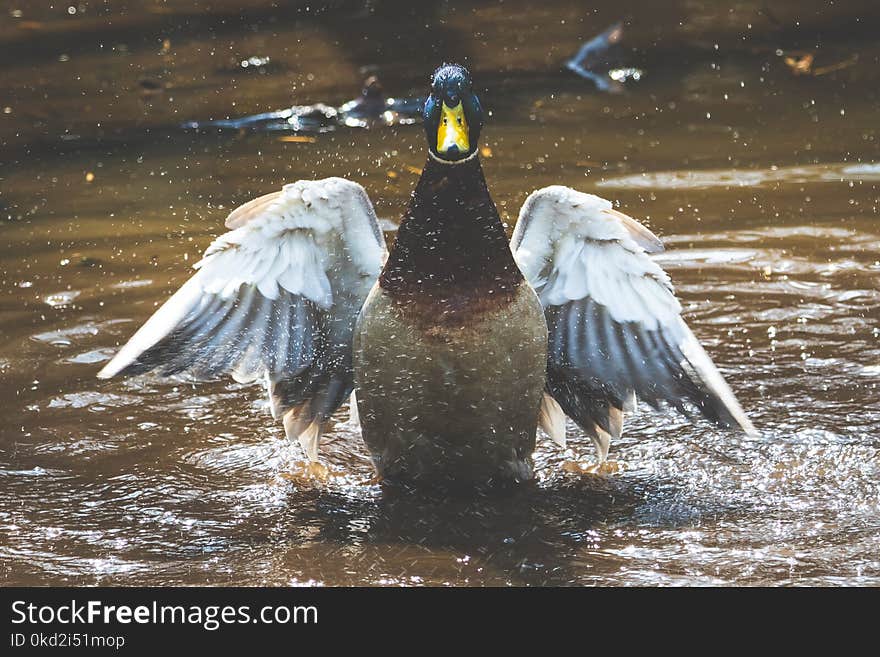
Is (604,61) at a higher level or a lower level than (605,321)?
higher

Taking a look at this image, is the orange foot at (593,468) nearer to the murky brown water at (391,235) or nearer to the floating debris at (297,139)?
the murky brown water at (391,235)

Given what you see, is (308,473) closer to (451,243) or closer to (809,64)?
(451,243)

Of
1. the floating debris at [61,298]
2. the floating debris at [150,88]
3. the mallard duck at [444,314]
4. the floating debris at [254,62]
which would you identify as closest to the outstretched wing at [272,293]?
the mallard duck at [444,314]

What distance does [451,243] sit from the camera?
13.4 feet

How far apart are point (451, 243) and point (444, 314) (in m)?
0.22

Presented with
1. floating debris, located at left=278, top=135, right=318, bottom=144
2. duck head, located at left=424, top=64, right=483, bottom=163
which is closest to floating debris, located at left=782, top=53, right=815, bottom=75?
floating debris, located at left=278, top=135, right=318, bottom=144

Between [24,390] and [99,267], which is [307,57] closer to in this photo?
[99,267]

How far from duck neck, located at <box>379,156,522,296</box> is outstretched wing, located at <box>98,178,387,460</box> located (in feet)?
0.76

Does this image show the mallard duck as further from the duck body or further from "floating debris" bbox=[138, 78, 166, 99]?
"floating debris" bbox=[138, 78, 166, 99]

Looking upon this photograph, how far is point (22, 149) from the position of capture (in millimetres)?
8422

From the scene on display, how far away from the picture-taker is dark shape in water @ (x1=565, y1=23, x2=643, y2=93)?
32.7ft

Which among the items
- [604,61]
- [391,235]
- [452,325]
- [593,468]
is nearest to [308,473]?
[452,325]

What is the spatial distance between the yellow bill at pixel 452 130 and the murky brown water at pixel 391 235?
3.75 feet

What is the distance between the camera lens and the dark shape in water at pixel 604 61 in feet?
32.7
